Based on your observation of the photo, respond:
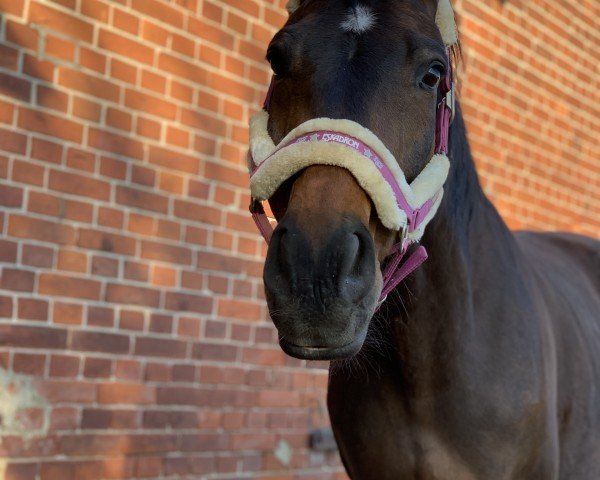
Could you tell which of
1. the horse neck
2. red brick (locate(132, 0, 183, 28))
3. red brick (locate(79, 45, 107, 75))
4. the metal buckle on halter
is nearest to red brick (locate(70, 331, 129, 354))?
red brick (locate(79, 45, 107, 75))

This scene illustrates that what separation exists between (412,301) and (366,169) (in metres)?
0.62

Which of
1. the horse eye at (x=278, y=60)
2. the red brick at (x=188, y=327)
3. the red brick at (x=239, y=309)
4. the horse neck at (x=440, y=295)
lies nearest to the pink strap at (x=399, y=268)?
the horse neck at (x=440, y=295)

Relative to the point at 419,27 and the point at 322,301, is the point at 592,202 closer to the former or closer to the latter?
the point at 419,27

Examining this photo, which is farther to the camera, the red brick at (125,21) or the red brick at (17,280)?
the red brick at (125,21)

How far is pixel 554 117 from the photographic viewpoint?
625 cm

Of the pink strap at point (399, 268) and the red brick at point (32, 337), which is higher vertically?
the pink strap at point (399, 268)

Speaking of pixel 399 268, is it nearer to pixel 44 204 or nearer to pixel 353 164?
pixel 353 164

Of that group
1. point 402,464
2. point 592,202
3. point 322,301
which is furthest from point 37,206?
point 592,202

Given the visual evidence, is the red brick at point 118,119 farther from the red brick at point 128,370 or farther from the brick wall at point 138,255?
the red brick at point 128,370

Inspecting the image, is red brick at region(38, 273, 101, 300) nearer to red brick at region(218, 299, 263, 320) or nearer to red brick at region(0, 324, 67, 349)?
red brick at region(0, 324, 67, 349)

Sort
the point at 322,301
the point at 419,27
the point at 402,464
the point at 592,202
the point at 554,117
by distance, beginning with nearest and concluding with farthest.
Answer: the point at 322,301, the point at 419,27, the point at 402,464, the point at 554,117, the point at 592,202

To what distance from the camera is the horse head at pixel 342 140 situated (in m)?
1.74

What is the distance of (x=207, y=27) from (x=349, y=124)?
2.19 metres

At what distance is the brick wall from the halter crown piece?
1.32 m
